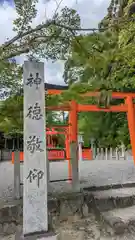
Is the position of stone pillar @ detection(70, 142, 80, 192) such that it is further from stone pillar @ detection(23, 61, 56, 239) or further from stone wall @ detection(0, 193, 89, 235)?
stone pillar @ detection(23, 61, 56, 239)

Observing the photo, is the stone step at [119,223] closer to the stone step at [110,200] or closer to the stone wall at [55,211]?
the stone step at [110,200]

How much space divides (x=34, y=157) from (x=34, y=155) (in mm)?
19

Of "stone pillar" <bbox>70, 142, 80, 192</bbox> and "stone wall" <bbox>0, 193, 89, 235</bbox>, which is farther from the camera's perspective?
"stone pillar" <bbox>70, 142, 80, 192</bbox>

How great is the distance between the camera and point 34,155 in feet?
6.66

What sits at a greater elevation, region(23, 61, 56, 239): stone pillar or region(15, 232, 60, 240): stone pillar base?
region(23, 61, 56, 239): stone pillar

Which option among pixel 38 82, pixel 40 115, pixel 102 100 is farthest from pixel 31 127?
pixel 102 100

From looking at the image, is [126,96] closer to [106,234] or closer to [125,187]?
[125,187]

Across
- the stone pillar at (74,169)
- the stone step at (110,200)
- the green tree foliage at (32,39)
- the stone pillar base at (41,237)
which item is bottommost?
the stone step at (110,200)

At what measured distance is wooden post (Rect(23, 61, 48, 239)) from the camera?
1.95m

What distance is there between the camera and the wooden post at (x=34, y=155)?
1946 millimetres

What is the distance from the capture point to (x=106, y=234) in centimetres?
255

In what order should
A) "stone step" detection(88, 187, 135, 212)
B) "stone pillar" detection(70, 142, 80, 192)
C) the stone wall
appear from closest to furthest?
the stone wall, "stone step" detection(88, 187, 135, 212), "stone pillar" detection(70, 142, 80, 192)

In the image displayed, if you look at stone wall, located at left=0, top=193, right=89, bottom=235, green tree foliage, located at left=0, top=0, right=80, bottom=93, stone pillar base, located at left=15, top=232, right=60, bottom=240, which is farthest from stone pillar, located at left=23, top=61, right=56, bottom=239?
stone wall, located at left=0, top=193, right=89, bottom=235

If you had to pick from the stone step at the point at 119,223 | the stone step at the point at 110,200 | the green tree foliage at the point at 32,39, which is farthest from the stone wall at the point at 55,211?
the green tree foliage at the point at 32,39
